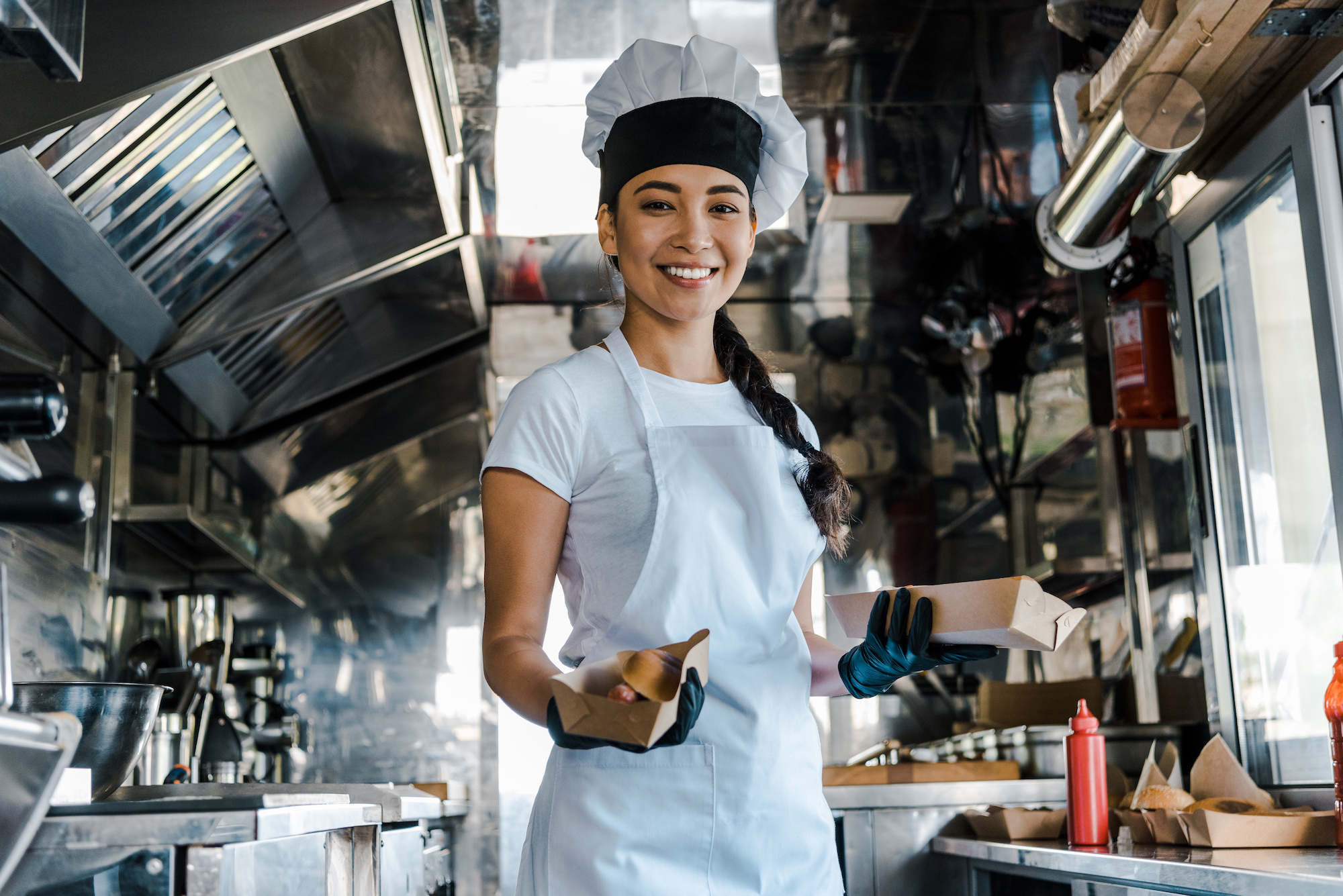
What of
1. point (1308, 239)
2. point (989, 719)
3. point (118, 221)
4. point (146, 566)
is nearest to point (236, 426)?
point (146, 566)

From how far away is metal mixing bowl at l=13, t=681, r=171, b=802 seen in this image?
1.11 metres

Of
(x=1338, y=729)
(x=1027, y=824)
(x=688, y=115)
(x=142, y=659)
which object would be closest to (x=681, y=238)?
(x=688, y=115)

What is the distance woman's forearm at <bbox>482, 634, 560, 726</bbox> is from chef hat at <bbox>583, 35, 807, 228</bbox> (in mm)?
483

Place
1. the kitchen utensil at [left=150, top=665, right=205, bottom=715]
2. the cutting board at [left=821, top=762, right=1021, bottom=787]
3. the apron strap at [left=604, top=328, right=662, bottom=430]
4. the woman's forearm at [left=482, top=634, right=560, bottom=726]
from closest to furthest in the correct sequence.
Answer: 1. the woman's forearm at [left=482, top=634, right=560, bottom=726]
2. the apron strap at [left=604, top=328, right=662, bottom=430]
3. the cutting board at [left=821, top=762, right=1021, bottom=787]
4. the kitchen utensil at [left=150, top=665, right=205, bottom=715]

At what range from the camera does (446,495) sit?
12.0 ft

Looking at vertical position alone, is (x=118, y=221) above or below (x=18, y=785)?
above

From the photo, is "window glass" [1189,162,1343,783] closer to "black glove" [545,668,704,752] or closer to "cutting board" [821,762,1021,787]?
"cutting board" [821,762,1021,787]

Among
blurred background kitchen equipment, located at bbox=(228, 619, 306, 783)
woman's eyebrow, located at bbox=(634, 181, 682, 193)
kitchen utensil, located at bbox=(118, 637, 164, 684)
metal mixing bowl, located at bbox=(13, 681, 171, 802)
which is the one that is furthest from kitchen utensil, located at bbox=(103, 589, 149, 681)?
woman's eyebrow, located at bbox=(634, 181, 682, 193)

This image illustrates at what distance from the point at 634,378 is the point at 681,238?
0.47 feet

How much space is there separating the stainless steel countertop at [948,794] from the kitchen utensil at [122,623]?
154 centimetres

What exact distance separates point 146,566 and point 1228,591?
2.34m

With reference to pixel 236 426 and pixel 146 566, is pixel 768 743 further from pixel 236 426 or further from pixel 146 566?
pixel 236 426

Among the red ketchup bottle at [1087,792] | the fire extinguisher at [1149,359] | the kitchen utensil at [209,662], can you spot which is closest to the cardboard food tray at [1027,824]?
the red ketchup bottle at [1087,792]

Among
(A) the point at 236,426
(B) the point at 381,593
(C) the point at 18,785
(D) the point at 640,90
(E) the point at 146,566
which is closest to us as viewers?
(C) the point at 18,785
